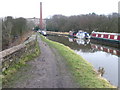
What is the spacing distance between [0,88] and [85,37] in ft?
171

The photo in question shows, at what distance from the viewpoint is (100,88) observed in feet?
21.7

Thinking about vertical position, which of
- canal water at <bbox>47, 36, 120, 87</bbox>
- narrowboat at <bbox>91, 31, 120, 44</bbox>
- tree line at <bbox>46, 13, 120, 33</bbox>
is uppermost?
tree line at <bbox>46, 13, 120, 33</bbox>

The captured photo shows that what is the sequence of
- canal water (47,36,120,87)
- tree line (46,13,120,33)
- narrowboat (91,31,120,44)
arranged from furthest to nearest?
tree line (46,13,120,33), narrowboat (91,31,120,44), canal water (47,36,120,87)

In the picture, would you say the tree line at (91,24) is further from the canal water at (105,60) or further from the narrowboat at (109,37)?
the canal water at (105,60)

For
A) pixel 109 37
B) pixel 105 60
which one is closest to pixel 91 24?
pixel 109 37

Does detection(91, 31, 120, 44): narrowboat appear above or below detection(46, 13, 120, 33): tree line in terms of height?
below

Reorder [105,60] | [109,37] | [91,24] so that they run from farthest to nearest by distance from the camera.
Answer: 1. [91,24]
2. [109,37]
3. [105,60]

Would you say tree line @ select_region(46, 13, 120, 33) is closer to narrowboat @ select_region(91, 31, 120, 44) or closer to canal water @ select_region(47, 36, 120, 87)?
narrowboat @ select_region(91, 31, 120, 44)

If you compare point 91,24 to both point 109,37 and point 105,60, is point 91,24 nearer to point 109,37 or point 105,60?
point 109,37

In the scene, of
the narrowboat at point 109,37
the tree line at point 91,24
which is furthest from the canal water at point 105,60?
the tree line at point 91,24

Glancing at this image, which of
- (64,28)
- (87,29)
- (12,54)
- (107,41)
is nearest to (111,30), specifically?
(107,41)

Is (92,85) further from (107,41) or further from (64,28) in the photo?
(64,28)

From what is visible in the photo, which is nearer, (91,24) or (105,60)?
(105,60)

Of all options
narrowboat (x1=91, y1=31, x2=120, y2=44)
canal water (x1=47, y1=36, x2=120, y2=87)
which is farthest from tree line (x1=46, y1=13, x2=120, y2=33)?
canal water (x1=47, y1=36, x2=120, y2=87)
